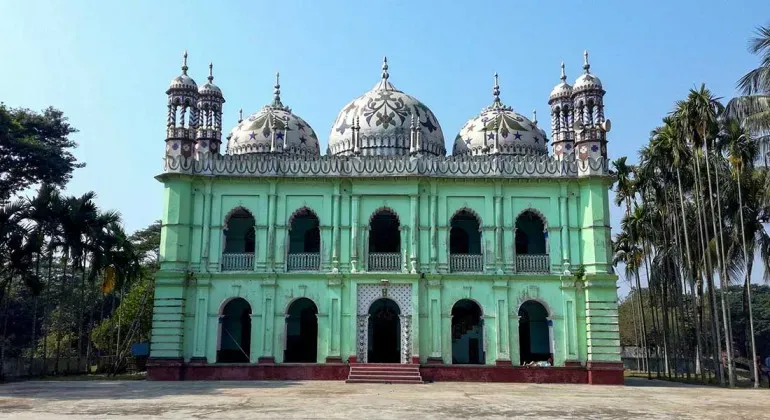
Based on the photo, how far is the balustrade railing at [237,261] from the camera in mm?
25266

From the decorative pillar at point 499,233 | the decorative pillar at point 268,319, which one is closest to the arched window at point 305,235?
the decorative pillar at point 268,319

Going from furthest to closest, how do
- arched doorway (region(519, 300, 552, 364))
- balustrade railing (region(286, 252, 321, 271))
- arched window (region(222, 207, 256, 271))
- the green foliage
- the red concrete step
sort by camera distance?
the green foliage, arched doorway (region(519, 300, 552, 364)), arched window (region(222, 207, 256, 271)), balustrade railing (region(286, 252, 321, 271)), the red concrete step

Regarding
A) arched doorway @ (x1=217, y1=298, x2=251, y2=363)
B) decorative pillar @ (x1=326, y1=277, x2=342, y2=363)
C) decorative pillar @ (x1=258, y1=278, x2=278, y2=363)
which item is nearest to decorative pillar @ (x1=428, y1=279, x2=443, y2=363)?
decorative pillar @ (x1=326, y1=277, x2=342, y2=363)

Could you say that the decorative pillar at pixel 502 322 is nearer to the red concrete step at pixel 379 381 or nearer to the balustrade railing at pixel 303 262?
the red concrete step at pixel 379 381

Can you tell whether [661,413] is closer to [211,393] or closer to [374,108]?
[211,393]

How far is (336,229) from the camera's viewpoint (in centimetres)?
2522

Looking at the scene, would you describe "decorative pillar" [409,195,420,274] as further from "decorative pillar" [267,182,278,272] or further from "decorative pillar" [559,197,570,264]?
"decorative pillar" [559,197,570,264]

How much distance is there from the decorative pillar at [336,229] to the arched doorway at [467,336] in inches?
220

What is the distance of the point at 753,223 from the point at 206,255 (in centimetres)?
2009

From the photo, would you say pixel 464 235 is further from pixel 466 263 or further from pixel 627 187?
pixel 627 187

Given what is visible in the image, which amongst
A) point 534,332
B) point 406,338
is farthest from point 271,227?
point 534,332

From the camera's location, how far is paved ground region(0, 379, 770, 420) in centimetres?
1401

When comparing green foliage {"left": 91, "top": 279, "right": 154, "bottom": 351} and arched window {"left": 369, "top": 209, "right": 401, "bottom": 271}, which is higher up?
arched window {"left": 369, "top": 209, "right": 401, "bottom": 271}

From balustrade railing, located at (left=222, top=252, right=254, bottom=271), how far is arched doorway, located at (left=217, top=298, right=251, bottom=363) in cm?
198
